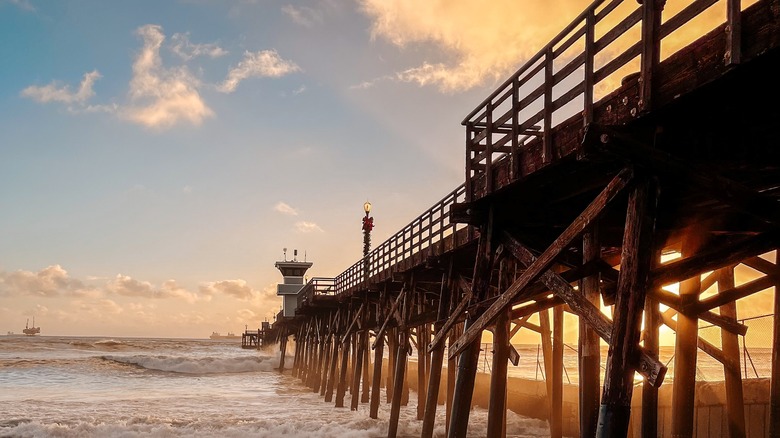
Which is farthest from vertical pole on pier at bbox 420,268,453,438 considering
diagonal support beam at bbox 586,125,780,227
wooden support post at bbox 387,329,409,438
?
diagonal support beam at bbox 586,125,780,227

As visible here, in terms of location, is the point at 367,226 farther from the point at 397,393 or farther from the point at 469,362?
the point at 469,362

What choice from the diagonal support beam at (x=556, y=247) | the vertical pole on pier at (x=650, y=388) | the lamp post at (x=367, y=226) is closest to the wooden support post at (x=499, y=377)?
the diagonal support beam at (x=556, y=247)

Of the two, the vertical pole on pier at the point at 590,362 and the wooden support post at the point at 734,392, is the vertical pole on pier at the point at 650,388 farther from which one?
the vertical pole on pier at the point at 590,362

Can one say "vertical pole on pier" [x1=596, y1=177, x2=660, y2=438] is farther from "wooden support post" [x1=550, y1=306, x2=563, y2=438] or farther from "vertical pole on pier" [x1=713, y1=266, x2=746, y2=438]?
"wooden support post" [x1=550, y1=306, x2=563, y2=438]

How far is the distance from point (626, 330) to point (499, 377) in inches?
163

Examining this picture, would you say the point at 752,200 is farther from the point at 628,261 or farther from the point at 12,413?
the point at 12,413

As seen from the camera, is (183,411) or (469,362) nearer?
(469,362)

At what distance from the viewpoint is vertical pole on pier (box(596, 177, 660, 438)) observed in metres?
5.10

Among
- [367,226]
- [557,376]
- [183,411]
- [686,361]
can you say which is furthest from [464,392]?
[367,226]

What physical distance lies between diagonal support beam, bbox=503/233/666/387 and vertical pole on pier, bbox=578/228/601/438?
30 cm

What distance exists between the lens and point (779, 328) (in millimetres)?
8633

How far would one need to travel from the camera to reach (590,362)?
7004 millimetres

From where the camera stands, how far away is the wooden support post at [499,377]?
8.83 m

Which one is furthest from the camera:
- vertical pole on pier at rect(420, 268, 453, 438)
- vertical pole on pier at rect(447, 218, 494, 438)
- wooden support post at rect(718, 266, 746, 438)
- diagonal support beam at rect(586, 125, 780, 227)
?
vertical pole on pier at rect(420, 268, 453, 438)
